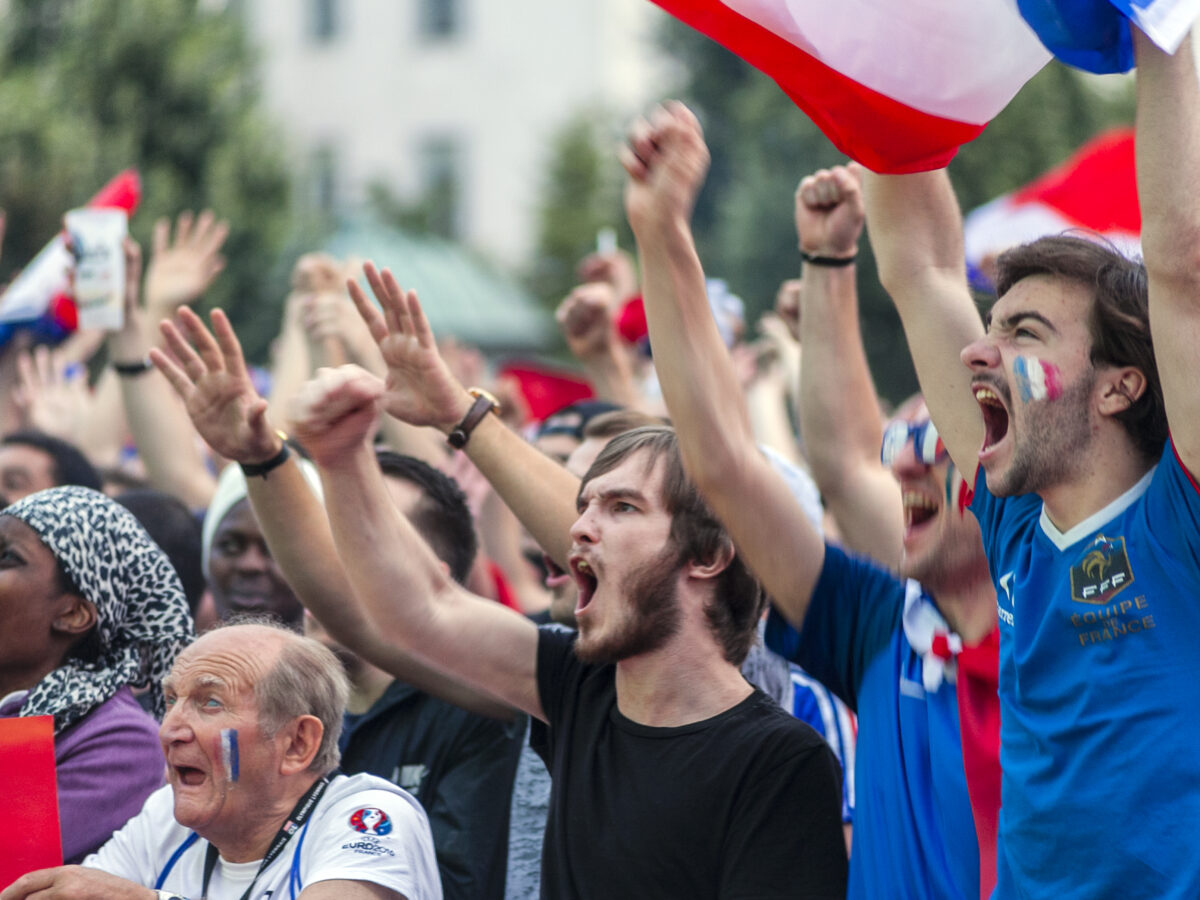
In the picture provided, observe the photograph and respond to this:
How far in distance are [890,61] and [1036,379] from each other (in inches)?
23.6

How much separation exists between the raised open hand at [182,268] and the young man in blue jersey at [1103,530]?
4.03m

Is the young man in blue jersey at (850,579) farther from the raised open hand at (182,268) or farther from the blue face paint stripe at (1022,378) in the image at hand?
the raised open hand at (182,268)

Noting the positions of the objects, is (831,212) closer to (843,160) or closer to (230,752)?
(230,752)

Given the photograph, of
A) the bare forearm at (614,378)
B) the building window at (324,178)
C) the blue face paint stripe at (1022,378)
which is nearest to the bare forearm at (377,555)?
the blue face paint stripe at (1022,378)

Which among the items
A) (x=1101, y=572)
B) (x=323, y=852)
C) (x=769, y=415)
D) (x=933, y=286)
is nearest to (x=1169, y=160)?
(x=1101, y=572)

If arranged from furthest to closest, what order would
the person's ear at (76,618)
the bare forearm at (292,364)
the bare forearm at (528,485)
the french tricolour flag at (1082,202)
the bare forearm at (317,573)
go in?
the french tricolour flag at (1082,202) < the bare forearm at (292,364) < the person's ear at (76,618) < the bare forearm at (317,573) < the bare forearm at (528,485)

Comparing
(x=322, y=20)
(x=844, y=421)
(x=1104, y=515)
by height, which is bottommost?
(x=322, y=20)

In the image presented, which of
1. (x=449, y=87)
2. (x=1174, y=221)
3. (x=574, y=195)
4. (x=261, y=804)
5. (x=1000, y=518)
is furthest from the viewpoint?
(x=449, y=87)

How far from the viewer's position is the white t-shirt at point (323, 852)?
2.79 metres

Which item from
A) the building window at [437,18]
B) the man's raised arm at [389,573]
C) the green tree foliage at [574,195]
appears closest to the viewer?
the man's raised arm at [389,573]

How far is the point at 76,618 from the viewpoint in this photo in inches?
139

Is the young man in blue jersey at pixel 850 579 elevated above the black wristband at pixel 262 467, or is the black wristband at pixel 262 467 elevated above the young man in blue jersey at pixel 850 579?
the young man in blue jersey at pixel 850 579

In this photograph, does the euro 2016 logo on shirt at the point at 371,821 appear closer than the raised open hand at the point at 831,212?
Yes

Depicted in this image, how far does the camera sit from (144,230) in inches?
632
